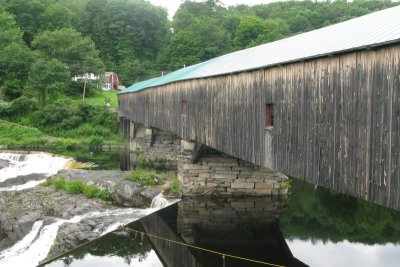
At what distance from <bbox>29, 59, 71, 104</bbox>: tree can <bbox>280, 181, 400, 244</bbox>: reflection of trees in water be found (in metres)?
30.2

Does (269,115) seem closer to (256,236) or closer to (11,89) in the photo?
(256,236)

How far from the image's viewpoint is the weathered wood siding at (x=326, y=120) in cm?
626

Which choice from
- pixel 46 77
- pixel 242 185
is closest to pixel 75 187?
pixel 242 185

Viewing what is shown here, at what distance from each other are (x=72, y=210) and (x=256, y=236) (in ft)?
20.0

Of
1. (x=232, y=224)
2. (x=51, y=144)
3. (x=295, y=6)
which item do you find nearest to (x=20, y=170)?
(x=51, y=144)

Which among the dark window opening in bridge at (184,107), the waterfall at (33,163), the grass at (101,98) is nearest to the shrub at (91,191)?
the dark window opening in bridge at (184,107)

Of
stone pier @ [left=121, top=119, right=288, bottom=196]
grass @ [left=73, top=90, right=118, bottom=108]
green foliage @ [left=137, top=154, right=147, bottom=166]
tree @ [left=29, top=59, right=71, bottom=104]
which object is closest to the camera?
stone pier @ [left=121, top=119, right=288, bottom=196]

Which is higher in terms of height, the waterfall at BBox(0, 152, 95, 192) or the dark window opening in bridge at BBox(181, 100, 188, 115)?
the dark window opening in bridge at BBox(181, 100, 188, 115)

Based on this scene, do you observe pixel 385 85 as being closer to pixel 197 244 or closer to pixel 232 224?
pixel 197 244

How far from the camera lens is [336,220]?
15055mm

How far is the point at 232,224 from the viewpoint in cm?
1394

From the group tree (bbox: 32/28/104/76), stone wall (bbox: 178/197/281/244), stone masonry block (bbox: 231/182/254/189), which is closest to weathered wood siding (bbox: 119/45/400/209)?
stone wall (bbox: 178/197/281/244)

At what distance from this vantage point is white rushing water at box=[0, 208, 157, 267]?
38.0ft

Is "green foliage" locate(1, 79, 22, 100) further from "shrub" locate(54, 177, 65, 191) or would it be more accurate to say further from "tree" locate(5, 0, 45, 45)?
"shrub" locate(54, 177, 65, 191)
